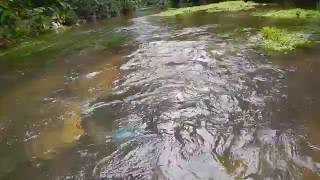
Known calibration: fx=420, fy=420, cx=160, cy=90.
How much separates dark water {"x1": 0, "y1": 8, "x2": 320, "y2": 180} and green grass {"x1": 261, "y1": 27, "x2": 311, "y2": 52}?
1.22 feet

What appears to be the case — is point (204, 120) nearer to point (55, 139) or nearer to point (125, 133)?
point (125, 133)

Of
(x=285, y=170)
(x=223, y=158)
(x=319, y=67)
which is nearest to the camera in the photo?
(x=285, y=170)

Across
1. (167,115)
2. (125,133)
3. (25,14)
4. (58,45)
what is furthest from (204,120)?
(58,45)

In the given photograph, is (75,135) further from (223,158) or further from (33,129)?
(223,158)

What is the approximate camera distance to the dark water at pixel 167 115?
3.87 m

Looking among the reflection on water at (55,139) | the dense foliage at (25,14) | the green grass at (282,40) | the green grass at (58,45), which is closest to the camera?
the dense foliage at (25,14)

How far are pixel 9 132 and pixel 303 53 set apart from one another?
5.31 meters

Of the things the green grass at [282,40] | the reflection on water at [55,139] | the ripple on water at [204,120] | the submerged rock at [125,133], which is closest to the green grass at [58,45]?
the ripple on water at [204,120]

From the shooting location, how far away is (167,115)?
203 inches

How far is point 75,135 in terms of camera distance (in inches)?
190

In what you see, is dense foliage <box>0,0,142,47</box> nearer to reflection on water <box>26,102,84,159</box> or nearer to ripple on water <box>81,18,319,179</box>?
ripple on water <box>81,18,319,179</box>

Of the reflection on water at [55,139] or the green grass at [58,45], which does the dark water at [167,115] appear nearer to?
the reflection on water at [55,139]

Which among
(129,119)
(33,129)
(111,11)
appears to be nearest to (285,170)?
(129,119)

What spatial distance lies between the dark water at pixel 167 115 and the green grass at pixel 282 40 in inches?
14.7
